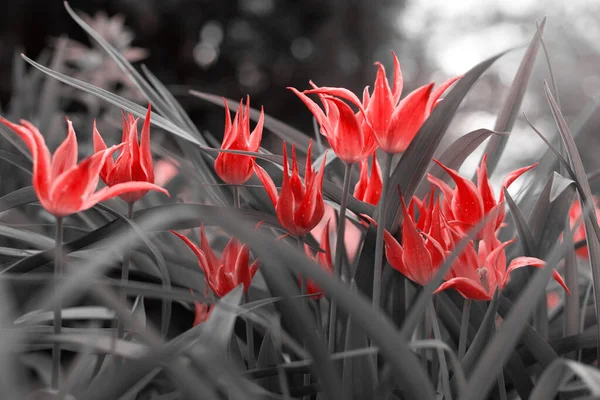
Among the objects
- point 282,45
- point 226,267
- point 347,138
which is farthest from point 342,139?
point 282,45

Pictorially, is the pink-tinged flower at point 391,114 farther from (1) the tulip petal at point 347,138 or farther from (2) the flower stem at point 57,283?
(2) the flower stem at point 57,283

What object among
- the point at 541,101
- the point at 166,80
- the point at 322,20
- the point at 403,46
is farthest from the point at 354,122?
the point at 541,101

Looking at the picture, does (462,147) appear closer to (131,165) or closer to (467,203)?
(467,203)

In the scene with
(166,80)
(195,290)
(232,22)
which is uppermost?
(232,22)

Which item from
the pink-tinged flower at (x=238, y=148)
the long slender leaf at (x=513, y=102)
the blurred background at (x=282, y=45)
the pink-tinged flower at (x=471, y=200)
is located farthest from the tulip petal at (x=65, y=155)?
the blurred background at (x=282, y=45)

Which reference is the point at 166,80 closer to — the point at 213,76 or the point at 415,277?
the point at 213,76

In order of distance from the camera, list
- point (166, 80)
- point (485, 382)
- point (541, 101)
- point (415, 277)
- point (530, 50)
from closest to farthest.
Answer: point (485, 382) → point (415, 277) → point (530, 50) → point (166, 80) → point (541, 101)

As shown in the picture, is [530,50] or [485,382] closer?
[485,382]
